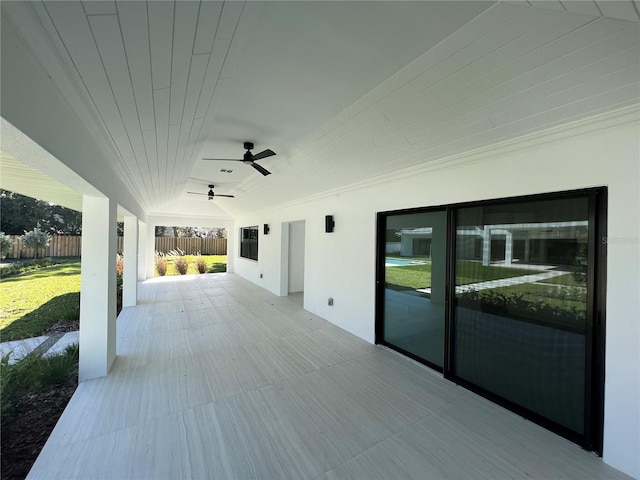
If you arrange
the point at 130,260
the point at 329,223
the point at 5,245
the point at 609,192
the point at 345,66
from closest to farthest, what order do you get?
the point at 345,66
the point at 609,192
the point at 329,223
the point at 130,260
the point at 5,245

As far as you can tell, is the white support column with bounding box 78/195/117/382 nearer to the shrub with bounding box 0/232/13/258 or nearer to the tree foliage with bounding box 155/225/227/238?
the shrub with bounding box 0/232/13/258

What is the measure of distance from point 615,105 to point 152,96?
314cm

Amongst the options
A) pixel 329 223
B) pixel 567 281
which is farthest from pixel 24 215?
pixel 567 281

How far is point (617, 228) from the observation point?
1861mm

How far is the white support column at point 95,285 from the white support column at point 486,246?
403cm

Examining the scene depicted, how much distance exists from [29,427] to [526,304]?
4.50 m

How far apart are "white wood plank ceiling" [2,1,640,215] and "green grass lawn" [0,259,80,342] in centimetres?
396

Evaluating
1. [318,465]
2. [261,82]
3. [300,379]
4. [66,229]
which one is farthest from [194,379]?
[66,229]

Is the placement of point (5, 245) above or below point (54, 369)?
above

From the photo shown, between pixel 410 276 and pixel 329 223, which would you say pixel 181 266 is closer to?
pixel 329 223

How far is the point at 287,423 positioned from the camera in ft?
7.43

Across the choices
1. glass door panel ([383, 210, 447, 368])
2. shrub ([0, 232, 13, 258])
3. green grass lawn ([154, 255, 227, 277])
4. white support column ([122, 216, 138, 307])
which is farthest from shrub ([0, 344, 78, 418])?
green grass lawn ([154, 255, 227, 277])

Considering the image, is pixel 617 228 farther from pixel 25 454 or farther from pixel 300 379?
pixel 25 454

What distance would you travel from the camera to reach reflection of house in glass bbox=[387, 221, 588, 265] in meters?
2.14
